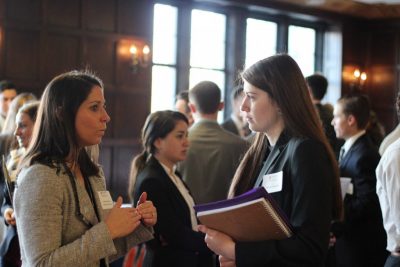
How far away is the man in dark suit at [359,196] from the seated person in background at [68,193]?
6.66 ft

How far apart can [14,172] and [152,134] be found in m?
0.93

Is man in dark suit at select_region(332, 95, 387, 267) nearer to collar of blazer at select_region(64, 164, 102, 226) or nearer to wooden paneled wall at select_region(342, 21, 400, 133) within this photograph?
collar of blazer at select_region(64, 164, 102, 226)

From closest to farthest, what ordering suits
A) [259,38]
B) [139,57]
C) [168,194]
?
[168,194] < [139,57] < [259,38]

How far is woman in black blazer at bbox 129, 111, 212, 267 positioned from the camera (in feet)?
8.92

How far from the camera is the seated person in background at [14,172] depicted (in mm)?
2951

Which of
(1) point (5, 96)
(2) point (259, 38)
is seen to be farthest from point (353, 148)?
(2) point (259, 38)

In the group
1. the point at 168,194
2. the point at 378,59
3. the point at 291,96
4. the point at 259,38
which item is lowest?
the point at 168,194

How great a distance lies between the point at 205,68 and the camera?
332 inches

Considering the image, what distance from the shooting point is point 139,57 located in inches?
291

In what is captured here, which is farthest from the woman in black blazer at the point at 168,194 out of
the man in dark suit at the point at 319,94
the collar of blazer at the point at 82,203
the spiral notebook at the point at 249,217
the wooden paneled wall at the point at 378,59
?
the wooden paneled wall at the point at 378,59

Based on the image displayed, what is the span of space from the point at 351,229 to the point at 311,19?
6.46 metres

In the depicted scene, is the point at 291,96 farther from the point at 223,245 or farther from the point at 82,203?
the point at 82,203

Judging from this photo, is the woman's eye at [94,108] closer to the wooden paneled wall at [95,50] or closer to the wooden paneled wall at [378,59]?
the wooden paneled wall at [95,50]

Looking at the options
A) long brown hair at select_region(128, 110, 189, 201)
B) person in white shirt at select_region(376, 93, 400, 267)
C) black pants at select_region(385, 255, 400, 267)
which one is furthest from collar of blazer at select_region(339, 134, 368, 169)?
long brown hair at select_region(128, 110, 189, 201)
